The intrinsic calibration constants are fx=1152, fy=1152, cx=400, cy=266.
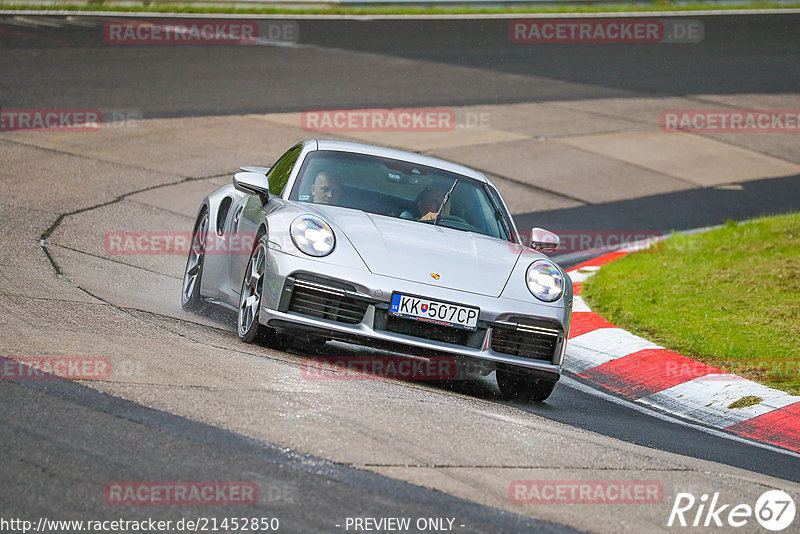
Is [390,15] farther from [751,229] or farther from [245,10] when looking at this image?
[751,229]

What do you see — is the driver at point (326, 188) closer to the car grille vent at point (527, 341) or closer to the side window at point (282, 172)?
the side window at point (282, 172)

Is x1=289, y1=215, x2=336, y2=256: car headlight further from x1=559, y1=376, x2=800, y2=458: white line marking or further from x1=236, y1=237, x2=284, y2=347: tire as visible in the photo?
x1=559, y1=376, x2=800, y2=458: white line marking

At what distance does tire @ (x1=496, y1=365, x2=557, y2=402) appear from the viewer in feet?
22.1

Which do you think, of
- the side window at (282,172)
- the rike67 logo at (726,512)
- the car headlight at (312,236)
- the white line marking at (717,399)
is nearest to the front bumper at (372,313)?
the car headlight at (312,236)

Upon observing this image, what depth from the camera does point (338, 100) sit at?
18094mm

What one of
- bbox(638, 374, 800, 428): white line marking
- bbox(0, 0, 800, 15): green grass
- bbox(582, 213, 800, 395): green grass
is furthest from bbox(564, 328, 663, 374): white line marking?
bbox(0, 0, 800, 15): green grass

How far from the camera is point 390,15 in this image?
89.0 feet

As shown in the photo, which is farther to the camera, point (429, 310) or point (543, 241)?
point (543, 241)

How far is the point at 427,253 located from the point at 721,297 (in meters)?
4.15

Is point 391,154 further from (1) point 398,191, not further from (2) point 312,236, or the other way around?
(2) point 312,236

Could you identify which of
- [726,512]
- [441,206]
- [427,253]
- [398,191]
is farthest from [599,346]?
[726,512]

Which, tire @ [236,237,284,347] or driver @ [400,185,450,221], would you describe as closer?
tire @ [236,237,284,347]

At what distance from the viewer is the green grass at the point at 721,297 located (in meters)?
8.24

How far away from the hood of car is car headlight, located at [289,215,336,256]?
0.40 ft
